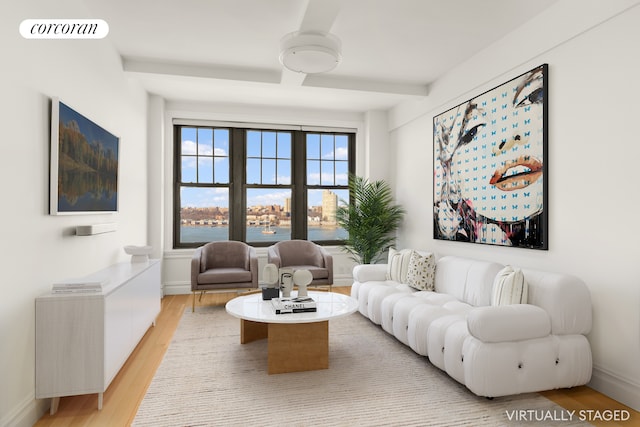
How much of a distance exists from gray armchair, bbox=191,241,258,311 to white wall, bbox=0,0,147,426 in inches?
61.2

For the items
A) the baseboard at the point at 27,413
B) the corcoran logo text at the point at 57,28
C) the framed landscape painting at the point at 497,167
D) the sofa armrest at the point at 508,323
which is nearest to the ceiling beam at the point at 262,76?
the framed landscape painting at the point at 497,167

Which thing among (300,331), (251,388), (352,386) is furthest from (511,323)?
(251,388)

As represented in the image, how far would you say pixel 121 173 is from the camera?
426 centimetres

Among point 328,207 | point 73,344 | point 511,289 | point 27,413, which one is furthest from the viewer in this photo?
point 328,207

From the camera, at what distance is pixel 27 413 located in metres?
2.25

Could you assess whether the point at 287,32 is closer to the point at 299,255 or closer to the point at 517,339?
the point at 299,255

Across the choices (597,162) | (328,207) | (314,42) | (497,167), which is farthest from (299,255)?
(597,162)

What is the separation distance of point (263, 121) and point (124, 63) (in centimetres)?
224

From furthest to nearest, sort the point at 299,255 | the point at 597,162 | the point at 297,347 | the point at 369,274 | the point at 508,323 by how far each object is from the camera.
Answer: the point at 299,255 → the point at 369,274 → the point at 297,347 → the point at 597,162 → the point at 508,323

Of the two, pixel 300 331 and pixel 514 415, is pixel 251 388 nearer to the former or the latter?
pixel 300 331

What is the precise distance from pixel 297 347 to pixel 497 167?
254 cm

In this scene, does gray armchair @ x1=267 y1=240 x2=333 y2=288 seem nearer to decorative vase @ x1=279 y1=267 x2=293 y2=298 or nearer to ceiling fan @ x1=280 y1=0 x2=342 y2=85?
decorative vase @ x1=279 y1=267 x2=293 y2=298

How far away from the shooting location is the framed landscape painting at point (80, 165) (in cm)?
264

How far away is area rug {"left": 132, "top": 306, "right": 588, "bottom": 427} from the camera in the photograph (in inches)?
91.6
